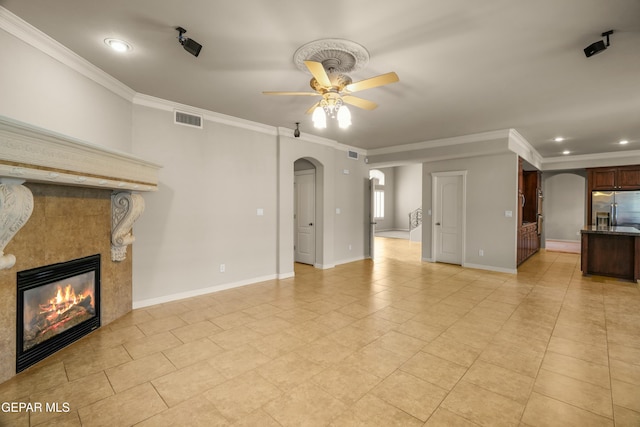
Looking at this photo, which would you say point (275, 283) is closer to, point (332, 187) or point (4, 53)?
point (332, 187)

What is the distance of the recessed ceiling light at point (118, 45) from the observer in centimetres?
260

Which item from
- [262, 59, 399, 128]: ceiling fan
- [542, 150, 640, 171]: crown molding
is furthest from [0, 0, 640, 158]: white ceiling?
[542, 150, 640, 171]: crown molding

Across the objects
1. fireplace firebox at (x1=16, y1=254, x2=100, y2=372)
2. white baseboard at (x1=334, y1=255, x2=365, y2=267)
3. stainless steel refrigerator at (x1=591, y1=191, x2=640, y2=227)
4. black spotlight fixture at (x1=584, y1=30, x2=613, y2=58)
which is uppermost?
black spotlight fixture at (x1=584, y1=30, x2=613, y2=58)

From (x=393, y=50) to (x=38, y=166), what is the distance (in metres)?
2.97

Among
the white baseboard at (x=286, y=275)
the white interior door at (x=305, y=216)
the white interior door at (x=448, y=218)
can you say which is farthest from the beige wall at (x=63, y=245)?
the white interior door at (x=448, y=218)

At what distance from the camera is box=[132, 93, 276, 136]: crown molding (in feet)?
12.8

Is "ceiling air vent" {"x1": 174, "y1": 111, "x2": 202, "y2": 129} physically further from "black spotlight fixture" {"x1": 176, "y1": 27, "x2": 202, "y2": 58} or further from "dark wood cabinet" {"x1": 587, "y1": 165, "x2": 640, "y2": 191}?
"dark wood cabinet" {"x1": 587, "y1": 165, "x2": 640, "y2": 191}

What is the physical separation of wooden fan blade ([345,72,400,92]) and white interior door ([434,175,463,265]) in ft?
16.6

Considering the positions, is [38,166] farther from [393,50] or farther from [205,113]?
[393,50]

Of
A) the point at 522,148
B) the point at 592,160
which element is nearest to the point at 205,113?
the point at 522,148

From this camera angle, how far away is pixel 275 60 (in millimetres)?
2906

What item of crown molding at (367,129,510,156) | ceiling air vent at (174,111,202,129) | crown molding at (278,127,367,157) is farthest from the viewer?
crown molding at (367,129,510,156)

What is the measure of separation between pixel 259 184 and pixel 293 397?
3767mm

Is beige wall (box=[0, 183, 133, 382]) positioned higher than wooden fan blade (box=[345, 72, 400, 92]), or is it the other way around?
wooden fan blade (box=[345, 72, 400, 92])
